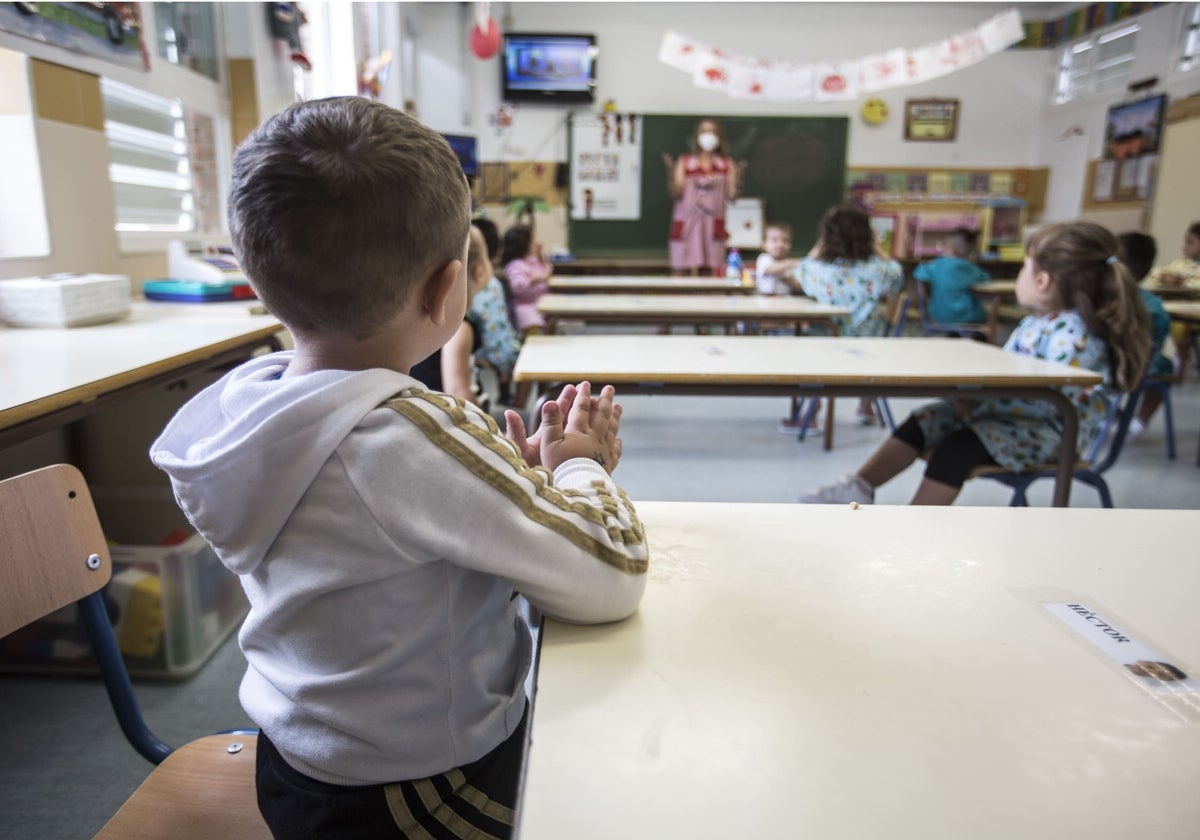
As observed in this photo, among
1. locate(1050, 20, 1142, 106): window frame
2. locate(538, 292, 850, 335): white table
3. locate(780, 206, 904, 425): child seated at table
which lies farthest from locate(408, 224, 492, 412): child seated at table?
locate(1050, 20, 1142, 106): window frame

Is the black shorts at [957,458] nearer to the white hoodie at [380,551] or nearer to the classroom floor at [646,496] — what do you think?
the classroom floor at [646,496]

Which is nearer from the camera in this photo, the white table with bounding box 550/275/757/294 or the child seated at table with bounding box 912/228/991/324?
the white table with bounding box 550/275/757/294

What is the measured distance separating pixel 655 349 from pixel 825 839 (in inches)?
75.9

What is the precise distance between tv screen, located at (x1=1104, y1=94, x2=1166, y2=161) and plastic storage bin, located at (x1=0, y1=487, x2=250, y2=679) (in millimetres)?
7867

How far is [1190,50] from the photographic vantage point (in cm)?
645

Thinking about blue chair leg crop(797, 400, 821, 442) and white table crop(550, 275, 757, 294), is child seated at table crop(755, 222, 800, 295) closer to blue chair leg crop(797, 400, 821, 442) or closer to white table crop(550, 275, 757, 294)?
white table crop(550, 275, 757, 294)

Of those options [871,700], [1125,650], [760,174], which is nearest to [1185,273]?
[760,174]

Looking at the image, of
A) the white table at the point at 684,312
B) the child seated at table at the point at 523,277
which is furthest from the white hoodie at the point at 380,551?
the child seated at table at the point at 523,277

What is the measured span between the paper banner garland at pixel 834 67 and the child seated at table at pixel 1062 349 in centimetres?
313

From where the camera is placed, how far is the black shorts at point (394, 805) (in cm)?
64

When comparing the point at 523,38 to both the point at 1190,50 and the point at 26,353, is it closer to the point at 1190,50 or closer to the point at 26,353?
the point at 1190,50

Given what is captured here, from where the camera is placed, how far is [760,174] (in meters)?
7.96

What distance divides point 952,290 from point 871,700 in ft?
17.8

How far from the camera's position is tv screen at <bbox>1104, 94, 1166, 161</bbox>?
666cm
